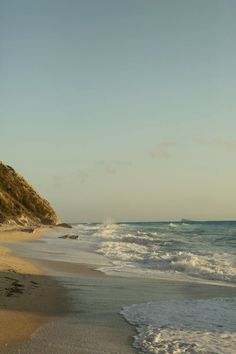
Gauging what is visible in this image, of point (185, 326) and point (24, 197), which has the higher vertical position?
point (24, 197)

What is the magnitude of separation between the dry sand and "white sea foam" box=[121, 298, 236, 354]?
69.6 inches

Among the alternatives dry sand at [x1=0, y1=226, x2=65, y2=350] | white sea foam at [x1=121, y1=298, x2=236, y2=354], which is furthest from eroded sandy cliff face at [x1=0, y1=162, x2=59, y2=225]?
white sea foam at [x1=121, y1=298, x2=236, y2=354]

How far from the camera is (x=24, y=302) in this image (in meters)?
10.1

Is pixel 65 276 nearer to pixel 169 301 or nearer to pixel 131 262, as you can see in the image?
pixel 169 301

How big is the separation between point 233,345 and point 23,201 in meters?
78.4

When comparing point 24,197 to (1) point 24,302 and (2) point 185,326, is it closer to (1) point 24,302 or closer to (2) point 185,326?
(1) point 24,302

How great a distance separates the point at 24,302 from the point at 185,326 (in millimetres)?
3668

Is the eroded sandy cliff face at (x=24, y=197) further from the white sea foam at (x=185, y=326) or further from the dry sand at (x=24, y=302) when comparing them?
the white sea foam at (x=185, y=326)

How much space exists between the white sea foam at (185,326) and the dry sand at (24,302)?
177 centimetres

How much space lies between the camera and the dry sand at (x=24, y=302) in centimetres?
781

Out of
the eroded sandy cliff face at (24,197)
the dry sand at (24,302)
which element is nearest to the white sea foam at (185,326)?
the dry sand at (24,302)

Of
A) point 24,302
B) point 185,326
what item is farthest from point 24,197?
point 185,326

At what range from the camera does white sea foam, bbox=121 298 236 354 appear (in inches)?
286

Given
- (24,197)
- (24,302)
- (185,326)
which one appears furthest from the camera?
(24,197)
